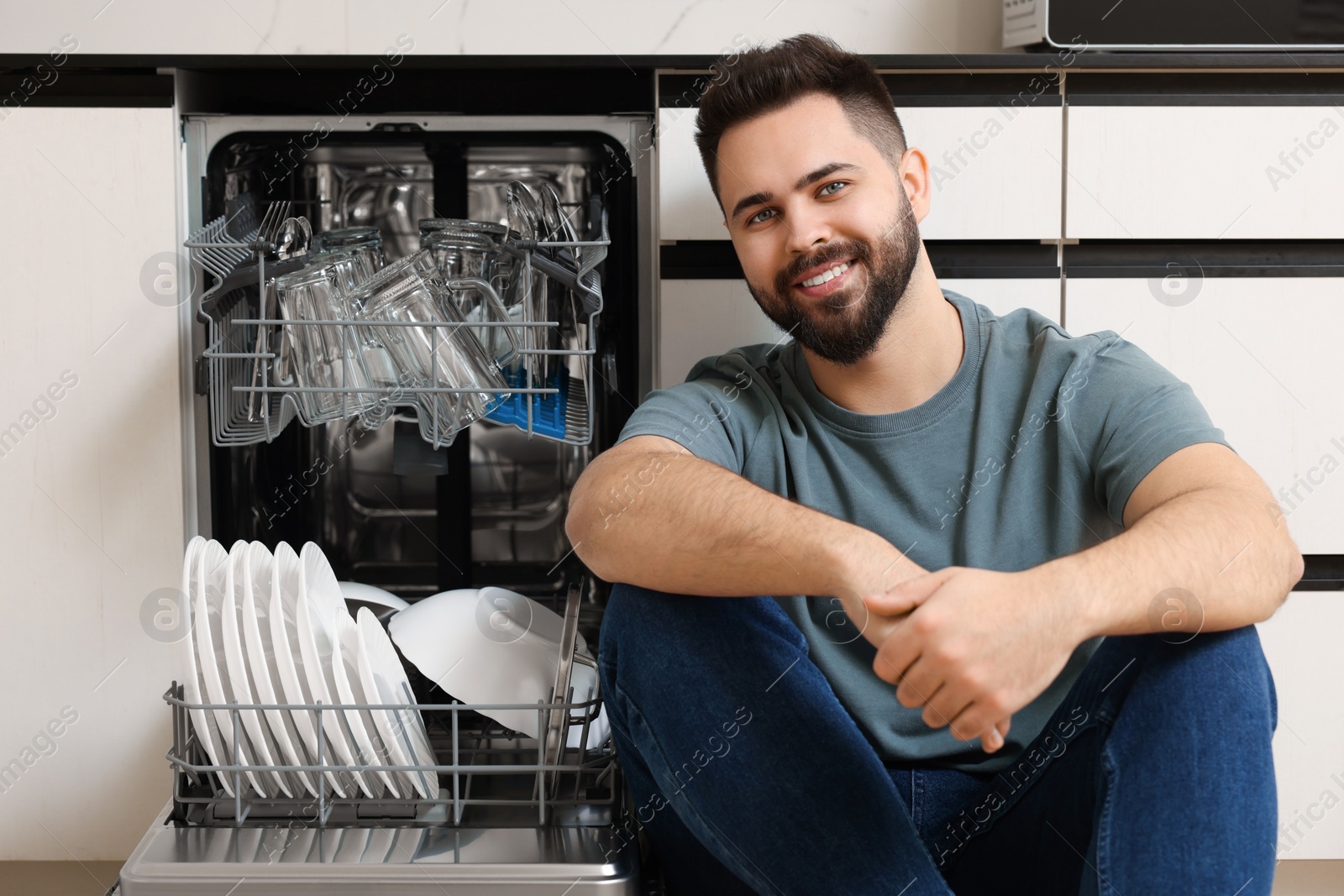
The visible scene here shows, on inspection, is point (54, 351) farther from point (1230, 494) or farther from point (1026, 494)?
point (1230, 494)

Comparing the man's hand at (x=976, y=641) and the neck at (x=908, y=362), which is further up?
the neck at (x=908, y=362)

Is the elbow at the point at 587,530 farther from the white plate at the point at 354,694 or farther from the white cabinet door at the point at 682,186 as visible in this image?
the white cabinet door at the point at 682,186

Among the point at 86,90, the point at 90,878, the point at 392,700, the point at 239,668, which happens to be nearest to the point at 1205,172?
the point at 392,700

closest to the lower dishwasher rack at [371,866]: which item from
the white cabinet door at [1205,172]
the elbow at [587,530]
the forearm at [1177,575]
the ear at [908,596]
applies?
the elbow at [587,530]

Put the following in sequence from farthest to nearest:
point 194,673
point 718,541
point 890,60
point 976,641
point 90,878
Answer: point 90,878
point 890,60
point 194,673
point 718,541
point 976,641

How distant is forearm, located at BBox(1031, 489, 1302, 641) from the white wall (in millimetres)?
987

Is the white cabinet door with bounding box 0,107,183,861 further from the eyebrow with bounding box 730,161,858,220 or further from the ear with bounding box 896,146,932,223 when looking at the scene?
the ear with bounding box 896,146,932,223

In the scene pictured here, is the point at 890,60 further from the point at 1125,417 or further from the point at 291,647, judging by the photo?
the point at 291,647

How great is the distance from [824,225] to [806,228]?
2 cm

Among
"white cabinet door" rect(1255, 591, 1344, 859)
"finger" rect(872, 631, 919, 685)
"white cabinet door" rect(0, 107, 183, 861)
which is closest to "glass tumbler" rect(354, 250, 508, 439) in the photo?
"white cabinet door" rect(0, 107, 183, 861)

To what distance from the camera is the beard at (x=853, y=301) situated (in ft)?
3.72

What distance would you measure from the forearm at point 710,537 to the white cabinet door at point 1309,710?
2.33ft

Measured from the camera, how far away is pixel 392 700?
1.11 metres

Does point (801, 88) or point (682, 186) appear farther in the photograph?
point (682, 186)
